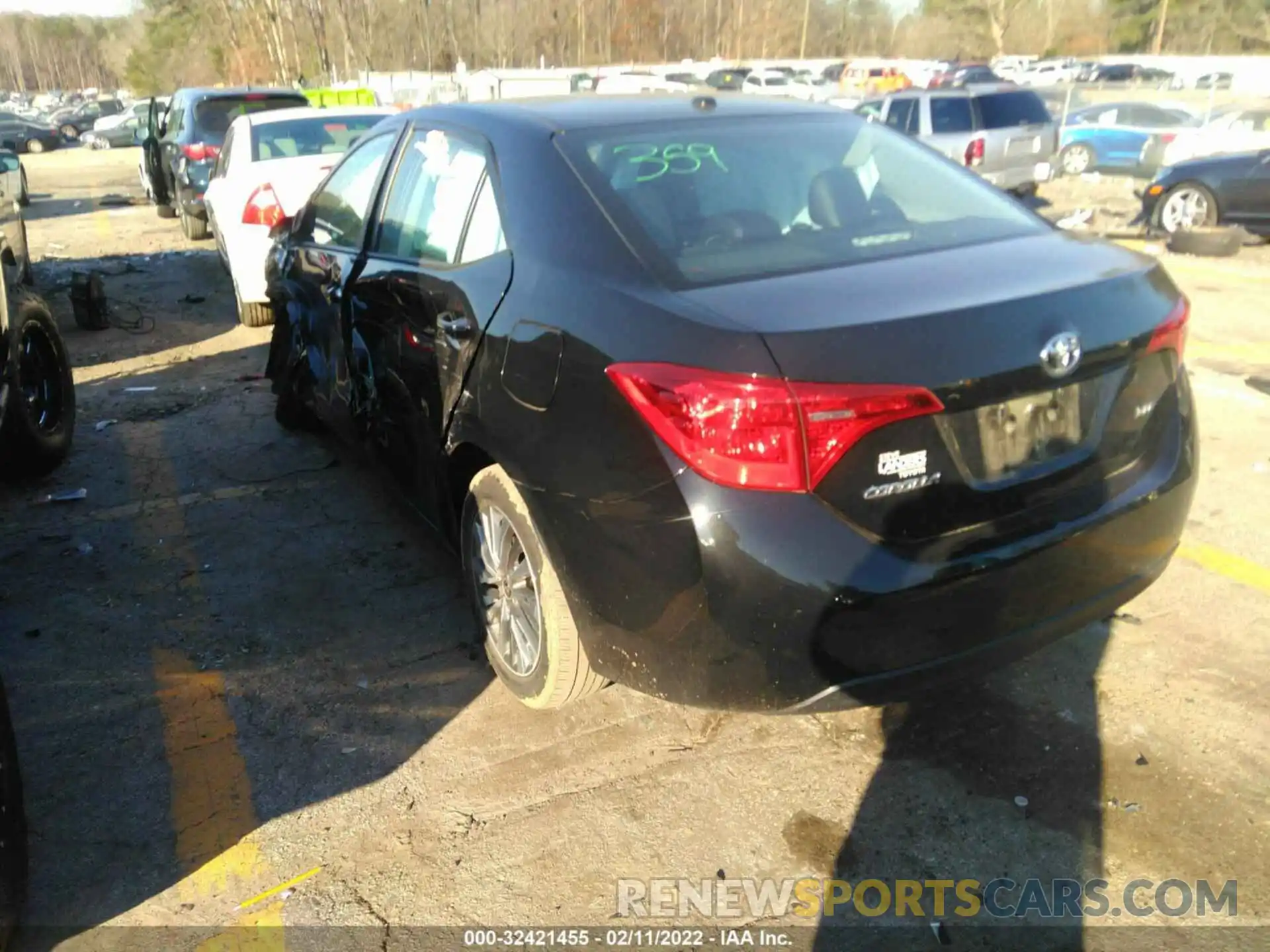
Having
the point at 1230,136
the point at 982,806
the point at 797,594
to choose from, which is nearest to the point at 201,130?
the point at 797,594

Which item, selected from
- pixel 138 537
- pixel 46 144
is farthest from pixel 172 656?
pixel 46 144

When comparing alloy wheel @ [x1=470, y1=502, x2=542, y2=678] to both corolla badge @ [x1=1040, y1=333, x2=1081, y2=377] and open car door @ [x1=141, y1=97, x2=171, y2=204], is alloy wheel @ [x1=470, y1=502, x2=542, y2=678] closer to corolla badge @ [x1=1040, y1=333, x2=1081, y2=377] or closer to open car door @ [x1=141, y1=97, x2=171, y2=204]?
corolla badge @ [x1=1040, y1=333, x2=1081, y2=377]

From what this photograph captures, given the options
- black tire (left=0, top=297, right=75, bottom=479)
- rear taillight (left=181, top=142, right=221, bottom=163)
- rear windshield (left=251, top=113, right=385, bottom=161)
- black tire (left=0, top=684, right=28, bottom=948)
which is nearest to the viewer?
black tire (left=0, top=684, right=28, bottom=948)

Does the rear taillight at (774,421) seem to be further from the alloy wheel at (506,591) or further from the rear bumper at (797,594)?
the alloy wheel at (506,591)

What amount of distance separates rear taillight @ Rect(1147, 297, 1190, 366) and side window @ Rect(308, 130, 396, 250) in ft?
9.32

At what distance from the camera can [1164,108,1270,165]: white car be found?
49.2 ft

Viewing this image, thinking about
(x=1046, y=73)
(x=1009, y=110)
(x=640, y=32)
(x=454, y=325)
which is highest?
(x=640, y=32)

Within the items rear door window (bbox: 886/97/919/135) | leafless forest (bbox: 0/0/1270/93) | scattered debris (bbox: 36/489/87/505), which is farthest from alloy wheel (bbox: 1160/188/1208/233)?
leafless forest (bbox: 0/0/1270/93)

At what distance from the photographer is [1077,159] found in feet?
64.6

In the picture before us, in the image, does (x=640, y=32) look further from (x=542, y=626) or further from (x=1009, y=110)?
(x=542, y=626)

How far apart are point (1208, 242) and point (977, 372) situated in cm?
1004

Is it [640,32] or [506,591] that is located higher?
[640,32]

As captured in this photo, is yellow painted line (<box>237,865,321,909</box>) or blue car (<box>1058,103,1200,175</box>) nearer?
yellow painted line (<box>237,865,321,909</box>)

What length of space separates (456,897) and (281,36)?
42651 mm
